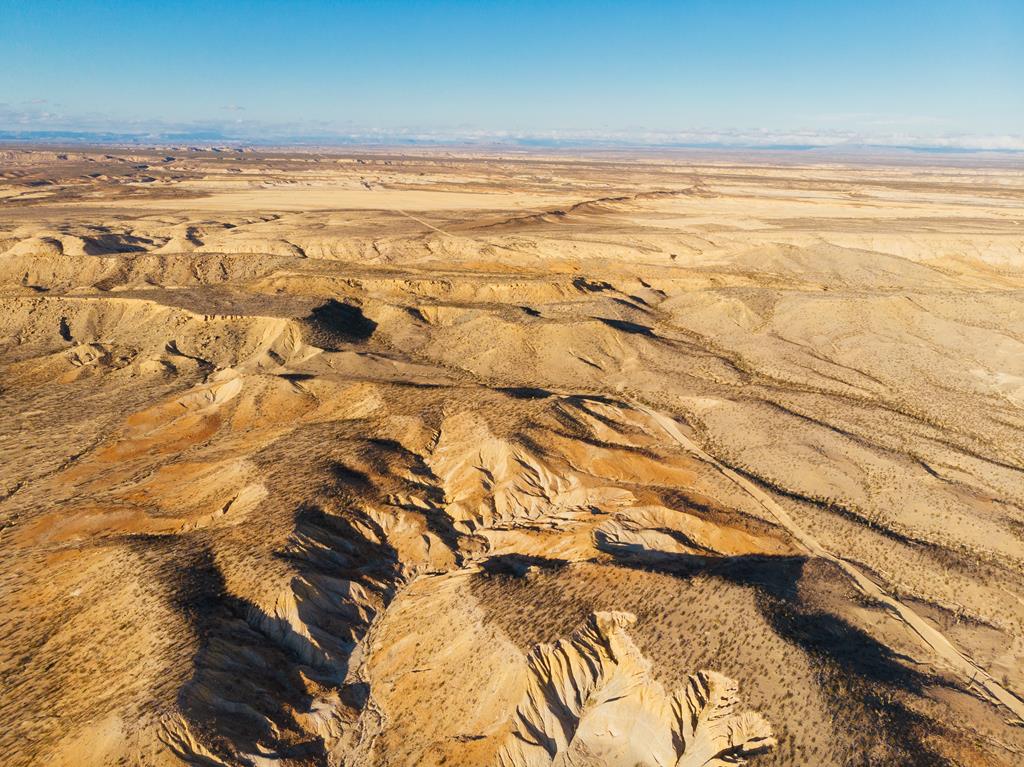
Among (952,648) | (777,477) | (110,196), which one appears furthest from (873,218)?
(110,196)

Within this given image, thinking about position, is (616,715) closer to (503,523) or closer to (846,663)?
(846,663)

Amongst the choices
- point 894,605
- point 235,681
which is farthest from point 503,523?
point 894,605

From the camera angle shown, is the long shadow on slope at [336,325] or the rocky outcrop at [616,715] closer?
the rocky outcrop at [616,715]

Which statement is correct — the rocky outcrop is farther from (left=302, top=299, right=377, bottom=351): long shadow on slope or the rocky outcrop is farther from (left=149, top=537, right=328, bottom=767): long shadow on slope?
(left=302, top=299, right=377, bottom=351): long shadow on slope

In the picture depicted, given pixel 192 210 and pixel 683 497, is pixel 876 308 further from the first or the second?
pixel 192 210

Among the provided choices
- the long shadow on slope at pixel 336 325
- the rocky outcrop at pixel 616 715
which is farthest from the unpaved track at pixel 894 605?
the long shadow on slope at pixel 336 325

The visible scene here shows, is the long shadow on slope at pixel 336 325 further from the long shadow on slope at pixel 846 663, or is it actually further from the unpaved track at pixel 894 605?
the long shadow on slope at pixel 846 663
